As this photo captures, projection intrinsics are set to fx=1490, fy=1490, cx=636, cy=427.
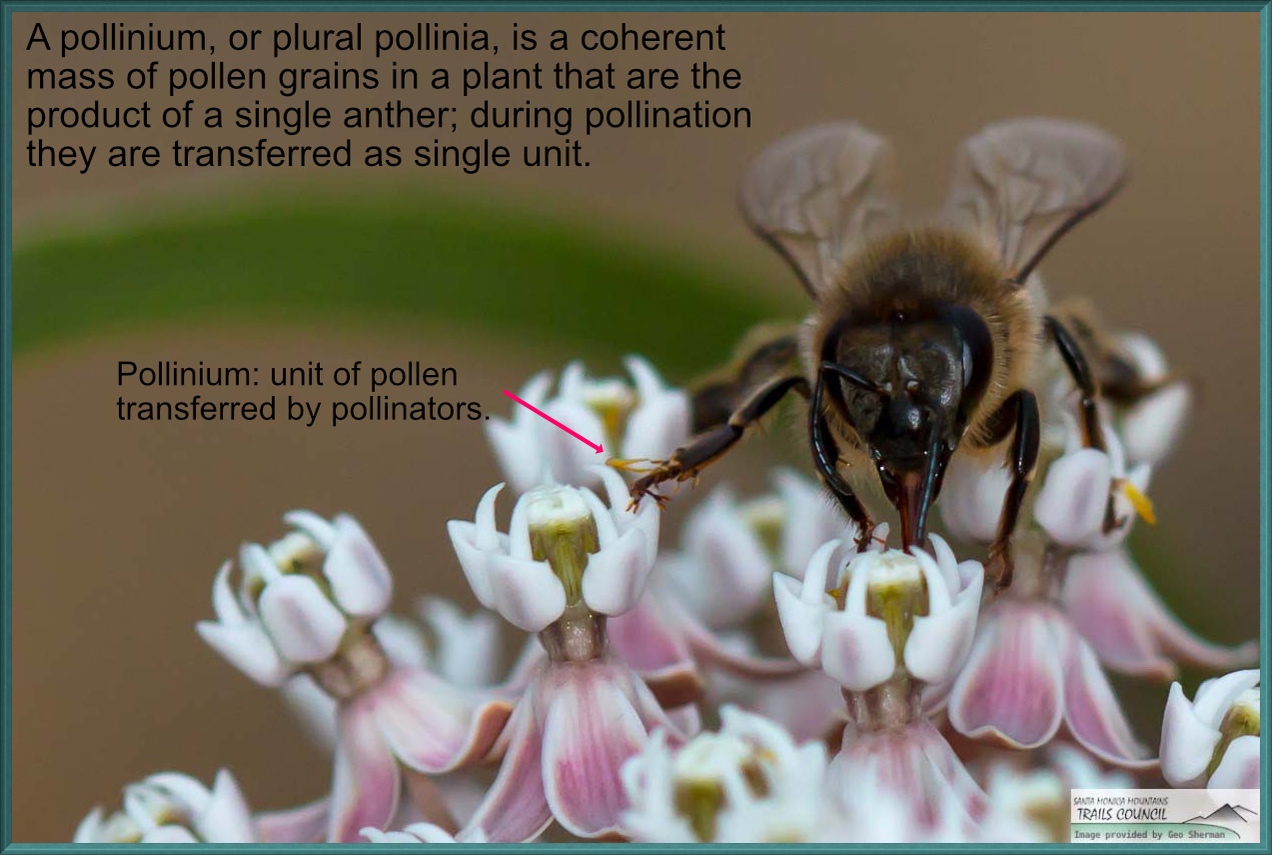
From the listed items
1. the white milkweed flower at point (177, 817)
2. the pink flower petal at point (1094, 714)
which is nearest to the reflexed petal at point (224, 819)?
the white milkweed flower at point (177, 817)

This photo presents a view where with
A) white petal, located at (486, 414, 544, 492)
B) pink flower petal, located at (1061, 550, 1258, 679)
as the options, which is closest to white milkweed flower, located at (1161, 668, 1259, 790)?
pink flower petal, located at (1061, 550, 1258, 679)

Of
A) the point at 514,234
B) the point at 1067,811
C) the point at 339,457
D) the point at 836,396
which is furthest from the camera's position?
the point at 339,457

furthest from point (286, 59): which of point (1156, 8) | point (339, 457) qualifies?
point (339, 457)

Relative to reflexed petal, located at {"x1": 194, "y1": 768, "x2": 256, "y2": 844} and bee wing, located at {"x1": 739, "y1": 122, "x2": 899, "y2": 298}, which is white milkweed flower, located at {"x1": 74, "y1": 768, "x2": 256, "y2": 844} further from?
bee wing, located at {"x1": 739, "y1": 122, "x2": 899, "y2": 298}

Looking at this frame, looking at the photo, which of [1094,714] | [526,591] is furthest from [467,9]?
[1094,714]

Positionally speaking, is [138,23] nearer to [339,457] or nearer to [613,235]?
[613,235]
